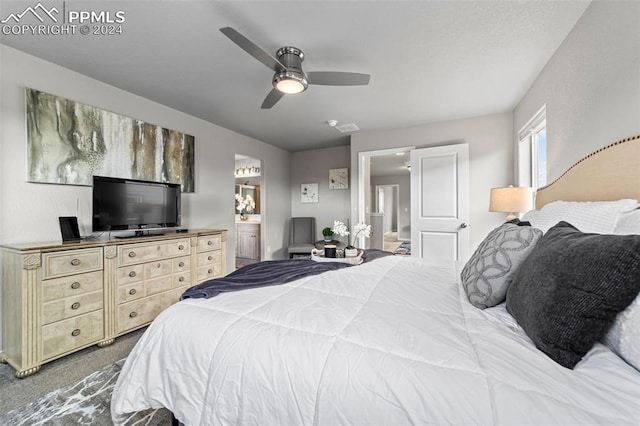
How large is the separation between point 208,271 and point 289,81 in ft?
7.78

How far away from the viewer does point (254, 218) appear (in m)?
6.15

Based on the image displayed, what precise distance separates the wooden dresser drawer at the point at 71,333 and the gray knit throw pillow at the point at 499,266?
2758 mm

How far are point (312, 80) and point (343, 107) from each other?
4.18 feet

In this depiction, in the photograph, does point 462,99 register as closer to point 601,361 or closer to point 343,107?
point 343,107

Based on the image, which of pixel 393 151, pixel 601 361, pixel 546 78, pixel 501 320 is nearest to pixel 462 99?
pixel 546 78

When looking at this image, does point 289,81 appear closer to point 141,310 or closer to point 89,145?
point 89,145

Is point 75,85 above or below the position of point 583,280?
above

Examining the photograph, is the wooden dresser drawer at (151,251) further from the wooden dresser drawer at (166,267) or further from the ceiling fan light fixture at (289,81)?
the ceiling fan light fixture at (289,81)

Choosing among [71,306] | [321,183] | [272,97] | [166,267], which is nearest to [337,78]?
[272,97]

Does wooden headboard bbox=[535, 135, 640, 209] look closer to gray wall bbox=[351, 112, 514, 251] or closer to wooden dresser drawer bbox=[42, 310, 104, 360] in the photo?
gray wall bbox=[351, 112, 514, 251]

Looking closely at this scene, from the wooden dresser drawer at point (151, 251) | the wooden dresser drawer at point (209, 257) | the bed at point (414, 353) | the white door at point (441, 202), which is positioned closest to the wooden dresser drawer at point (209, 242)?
the wooden dresser drawer at point (209, 257)

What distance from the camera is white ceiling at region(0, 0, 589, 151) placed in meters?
1.64

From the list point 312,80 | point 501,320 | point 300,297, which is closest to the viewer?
point 501,320

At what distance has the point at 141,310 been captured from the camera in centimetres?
240
